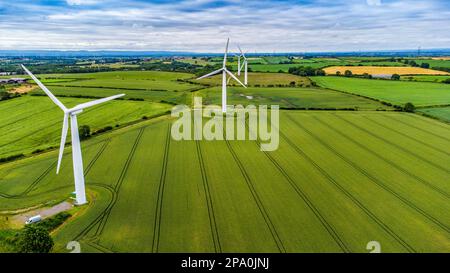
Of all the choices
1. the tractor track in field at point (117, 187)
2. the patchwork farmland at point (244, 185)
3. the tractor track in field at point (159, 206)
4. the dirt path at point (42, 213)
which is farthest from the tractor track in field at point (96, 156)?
the tractor track in field at point (159, 206)

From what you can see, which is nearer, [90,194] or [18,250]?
[18,250]

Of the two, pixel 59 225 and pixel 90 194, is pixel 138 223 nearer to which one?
pixel 59 225

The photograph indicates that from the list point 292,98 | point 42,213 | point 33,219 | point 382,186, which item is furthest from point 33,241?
point 292,98

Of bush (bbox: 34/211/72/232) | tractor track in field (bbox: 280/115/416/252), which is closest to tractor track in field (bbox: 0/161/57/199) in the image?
bush (bbox: 34/211/72/232)

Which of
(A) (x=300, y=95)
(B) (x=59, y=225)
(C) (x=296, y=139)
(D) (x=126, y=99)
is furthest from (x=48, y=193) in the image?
(A) (x=300, y=95)

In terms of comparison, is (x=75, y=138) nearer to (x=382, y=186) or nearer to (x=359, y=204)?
(x=359, y=204)

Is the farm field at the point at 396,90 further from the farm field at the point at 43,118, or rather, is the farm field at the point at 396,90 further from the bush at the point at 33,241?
the bush at the point at 33,241
